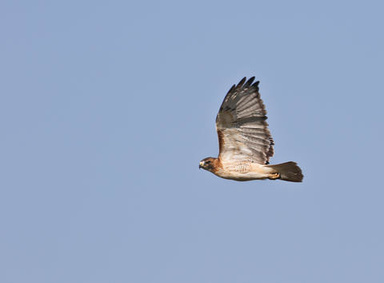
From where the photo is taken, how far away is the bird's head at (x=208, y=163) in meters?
17.5

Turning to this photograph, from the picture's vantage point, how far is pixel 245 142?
17.5 meters

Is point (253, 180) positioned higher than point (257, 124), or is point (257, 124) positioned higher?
point (257, 124)

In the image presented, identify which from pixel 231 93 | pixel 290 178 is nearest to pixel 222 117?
pixel 231 93

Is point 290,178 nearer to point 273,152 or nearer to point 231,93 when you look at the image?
point 273,152

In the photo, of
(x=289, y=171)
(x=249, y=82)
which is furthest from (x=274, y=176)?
(x=249, y=82)

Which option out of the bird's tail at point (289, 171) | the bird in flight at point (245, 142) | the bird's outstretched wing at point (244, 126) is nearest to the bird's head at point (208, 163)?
the bird in flight at point (245, 142)

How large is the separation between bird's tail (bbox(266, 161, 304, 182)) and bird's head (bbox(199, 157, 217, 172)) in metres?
1.22

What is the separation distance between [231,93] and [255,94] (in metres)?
0.55

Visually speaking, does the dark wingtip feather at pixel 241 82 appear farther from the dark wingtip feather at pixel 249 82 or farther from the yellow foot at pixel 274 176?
the yellow foot at pixel 274 176

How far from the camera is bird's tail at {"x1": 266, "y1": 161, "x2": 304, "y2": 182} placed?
55.8 ft

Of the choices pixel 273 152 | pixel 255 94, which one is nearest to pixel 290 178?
pixel 273 152

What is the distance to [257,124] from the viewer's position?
17375mm

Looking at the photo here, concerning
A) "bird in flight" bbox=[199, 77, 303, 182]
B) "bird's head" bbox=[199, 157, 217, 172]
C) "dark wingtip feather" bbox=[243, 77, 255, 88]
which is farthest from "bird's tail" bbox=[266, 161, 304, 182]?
"dark wingtip feather" bbox=[243, 77, 255, 88]

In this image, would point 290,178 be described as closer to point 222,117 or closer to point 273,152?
point 273,152
